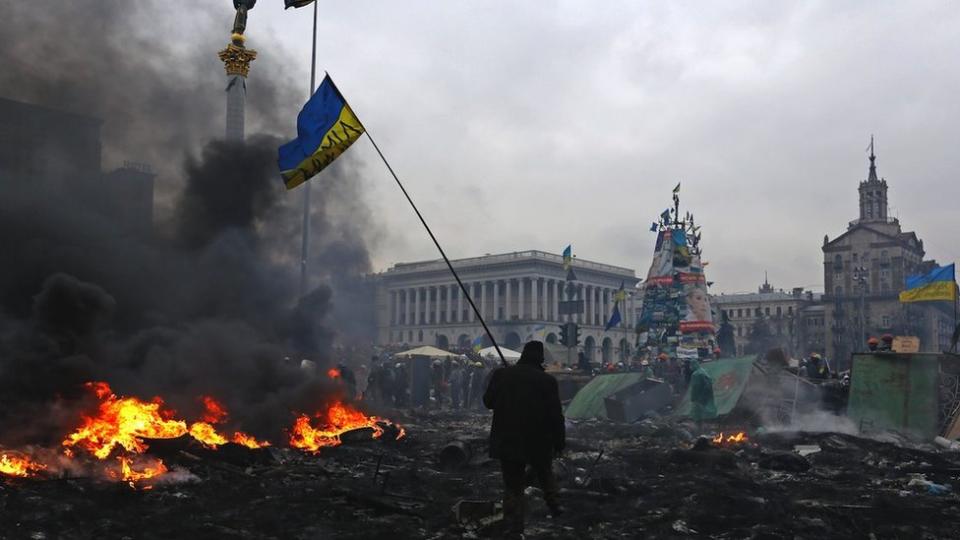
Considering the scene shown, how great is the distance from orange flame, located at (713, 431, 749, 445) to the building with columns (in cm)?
8696

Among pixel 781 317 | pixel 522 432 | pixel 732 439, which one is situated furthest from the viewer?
pixel 781 317

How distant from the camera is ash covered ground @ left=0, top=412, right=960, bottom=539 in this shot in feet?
27.9

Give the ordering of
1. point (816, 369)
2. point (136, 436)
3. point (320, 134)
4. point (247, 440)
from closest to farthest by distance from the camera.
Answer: point (136, 436), point (320, 134), point (247, 440), point (816, 369)

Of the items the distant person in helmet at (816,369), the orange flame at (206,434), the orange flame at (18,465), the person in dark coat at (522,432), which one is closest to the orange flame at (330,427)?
the orange flame at (206,434)

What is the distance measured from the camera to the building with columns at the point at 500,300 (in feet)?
361

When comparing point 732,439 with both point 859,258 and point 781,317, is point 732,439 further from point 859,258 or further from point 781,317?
point 781,317

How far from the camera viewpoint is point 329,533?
8.41 meters

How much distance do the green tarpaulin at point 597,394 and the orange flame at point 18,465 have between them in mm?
15206

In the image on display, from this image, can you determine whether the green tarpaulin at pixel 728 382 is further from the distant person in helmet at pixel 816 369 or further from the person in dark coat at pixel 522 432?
the person in dark coat at pixel 522 432

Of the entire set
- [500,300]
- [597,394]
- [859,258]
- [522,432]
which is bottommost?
[597,394]

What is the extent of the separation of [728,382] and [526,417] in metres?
13.4

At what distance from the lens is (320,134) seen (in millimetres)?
13664

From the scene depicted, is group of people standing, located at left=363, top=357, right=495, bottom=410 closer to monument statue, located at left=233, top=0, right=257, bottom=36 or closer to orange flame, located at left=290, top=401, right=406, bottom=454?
orange flame, located at left=290, top=401, right=406, bottom=454

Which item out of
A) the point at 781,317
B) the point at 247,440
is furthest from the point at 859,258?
the point at 247,440
